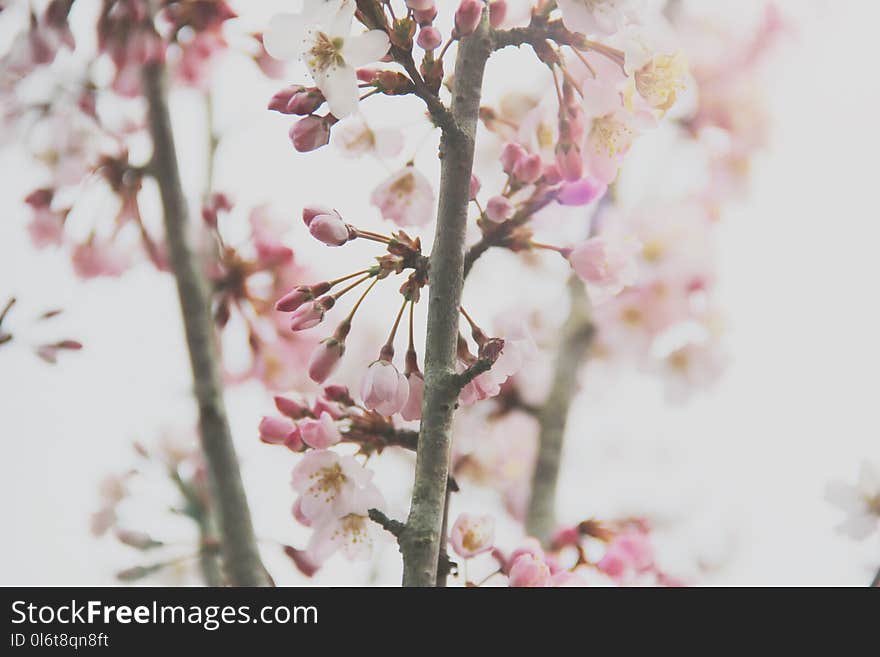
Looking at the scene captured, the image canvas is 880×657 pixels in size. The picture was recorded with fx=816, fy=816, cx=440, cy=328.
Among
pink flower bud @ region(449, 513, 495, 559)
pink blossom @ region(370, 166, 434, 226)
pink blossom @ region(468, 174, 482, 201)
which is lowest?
pink flower bud @ region(449, 513, 495, 559)

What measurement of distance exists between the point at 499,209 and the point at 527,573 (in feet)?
1.35

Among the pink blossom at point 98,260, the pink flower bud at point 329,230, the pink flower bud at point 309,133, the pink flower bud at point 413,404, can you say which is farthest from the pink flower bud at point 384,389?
the pink blossom at point 98,260

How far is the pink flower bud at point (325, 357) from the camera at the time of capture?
2.94ft

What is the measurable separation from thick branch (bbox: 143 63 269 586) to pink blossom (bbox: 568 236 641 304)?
0.61m

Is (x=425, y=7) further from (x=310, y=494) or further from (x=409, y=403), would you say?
(x=310, y=494)

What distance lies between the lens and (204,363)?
1.30 m

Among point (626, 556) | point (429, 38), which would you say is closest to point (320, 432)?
point (429, 38)

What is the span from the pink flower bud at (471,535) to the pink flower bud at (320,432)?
0.63 ft

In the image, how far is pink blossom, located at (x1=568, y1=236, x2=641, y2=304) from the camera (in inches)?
38.8

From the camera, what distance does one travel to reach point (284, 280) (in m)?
1.56

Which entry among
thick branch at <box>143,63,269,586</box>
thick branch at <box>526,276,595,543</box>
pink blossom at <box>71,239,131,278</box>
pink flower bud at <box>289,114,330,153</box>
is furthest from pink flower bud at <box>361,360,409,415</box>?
pink blossom at <box>71,239,131,278</box>

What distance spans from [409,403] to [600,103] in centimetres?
40

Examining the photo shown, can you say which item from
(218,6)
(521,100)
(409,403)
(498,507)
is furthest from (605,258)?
(498,507)

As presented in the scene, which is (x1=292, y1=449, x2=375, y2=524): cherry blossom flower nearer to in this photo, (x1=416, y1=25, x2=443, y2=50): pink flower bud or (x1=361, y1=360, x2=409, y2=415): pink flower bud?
(x1=361, y1=360, x2=409, y2=415): pink flower bud
